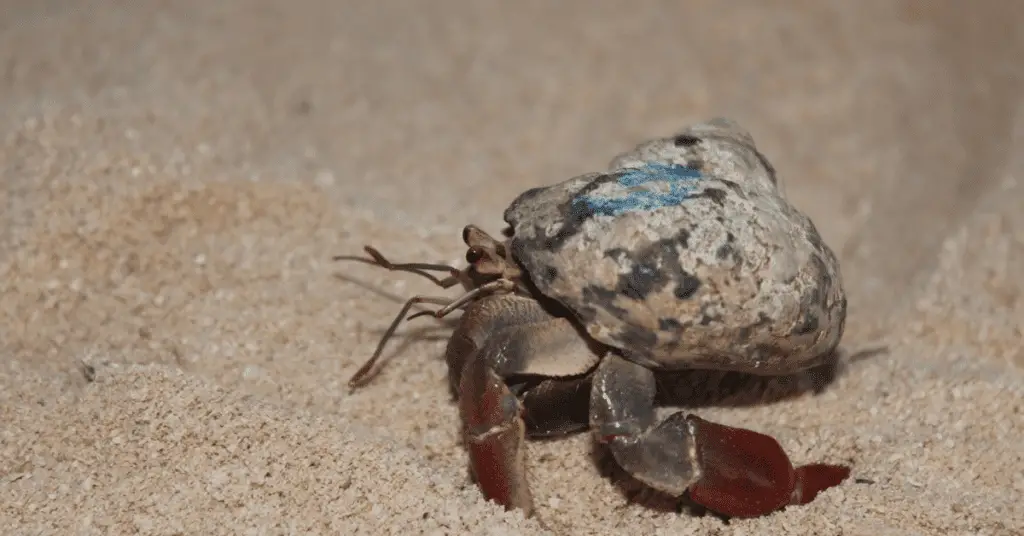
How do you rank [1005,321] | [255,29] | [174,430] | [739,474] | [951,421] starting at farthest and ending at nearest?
[255,29]
[1005,321]
[951,421]
[174,430]
[739,474]

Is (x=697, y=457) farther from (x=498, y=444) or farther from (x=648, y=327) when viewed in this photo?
(x=498, y=444)

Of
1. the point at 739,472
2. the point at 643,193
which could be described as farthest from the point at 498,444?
the point at 643,193

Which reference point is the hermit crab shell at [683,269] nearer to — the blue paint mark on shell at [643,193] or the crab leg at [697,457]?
the blue paint mark on shell at [643,193]

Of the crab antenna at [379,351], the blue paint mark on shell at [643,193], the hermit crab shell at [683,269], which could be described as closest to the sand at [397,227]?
the crab antenna at [379,351]

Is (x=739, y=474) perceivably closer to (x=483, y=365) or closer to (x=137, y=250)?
(x=483, y=365)

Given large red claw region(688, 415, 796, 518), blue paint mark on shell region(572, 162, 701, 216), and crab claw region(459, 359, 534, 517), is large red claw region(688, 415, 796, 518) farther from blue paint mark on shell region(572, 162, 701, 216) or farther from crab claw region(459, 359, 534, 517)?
blue paint mark on shell region(572, 162, 701, 216)

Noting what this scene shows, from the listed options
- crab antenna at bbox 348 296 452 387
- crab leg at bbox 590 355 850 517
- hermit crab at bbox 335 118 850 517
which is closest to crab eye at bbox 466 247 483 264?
hermit crab at bbox 335 118 850 517

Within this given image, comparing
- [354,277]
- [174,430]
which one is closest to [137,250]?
[354,277]
